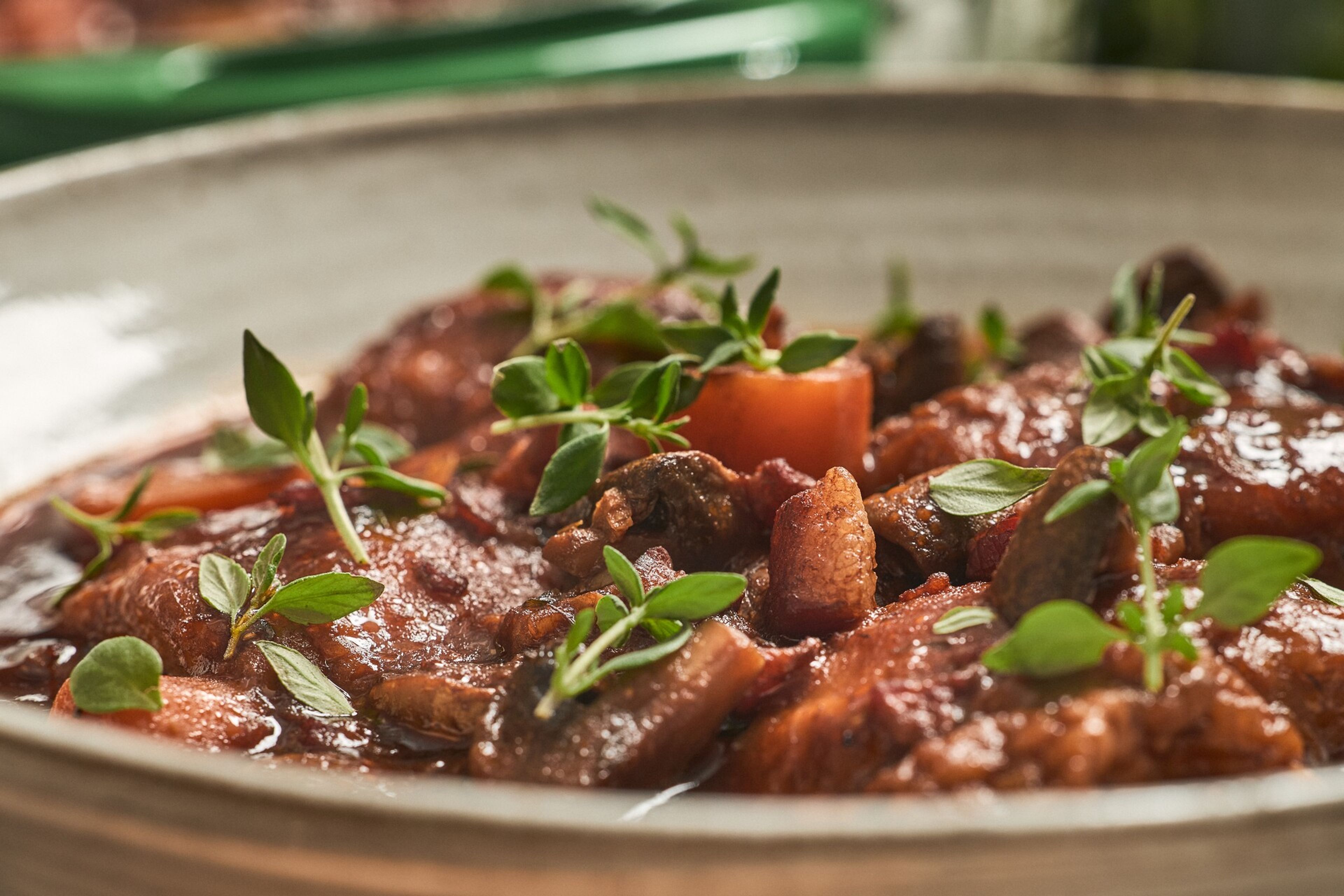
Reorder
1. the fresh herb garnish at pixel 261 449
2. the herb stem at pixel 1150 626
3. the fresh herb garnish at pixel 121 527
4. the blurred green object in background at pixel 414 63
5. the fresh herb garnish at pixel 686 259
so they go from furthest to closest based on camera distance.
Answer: the blurred green object in background at pixel 414 63, the fresh herb garnish at pixel 686 259, the fresh herb garnish at pixel 261 449, the fresh herb garnish at pixel 121 527, the herb stem at pixel 1150 626

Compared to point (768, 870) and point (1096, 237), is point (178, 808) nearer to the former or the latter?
point (768, 870)

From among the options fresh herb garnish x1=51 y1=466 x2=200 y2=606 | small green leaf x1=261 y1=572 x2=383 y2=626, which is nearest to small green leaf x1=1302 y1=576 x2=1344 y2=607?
small green leaf x1=261 y1=572 x2=383 y2=626

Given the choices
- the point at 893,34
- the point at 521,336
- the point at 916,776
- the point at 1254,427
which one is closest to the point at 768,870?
the point at 916,776

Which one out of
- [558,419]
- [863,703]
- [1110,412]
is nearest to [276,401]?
[558,419]

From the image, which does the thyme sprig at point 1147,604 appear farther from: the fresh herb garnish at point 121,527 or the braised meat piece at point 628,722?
the fresh herb garnish at point 121,527

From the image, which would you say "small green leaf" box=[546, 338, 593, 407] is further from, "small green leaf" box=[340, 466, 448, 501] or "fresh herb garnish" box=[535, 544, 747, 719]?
"fresh herb garnish" box=[535, 544, 747, 719]

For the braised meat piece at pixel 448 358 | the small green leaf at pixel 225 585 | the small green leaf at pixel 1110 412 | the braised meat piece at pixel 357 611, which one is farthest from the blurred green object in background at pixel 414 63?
the small green leaf at pixel 1110 412
